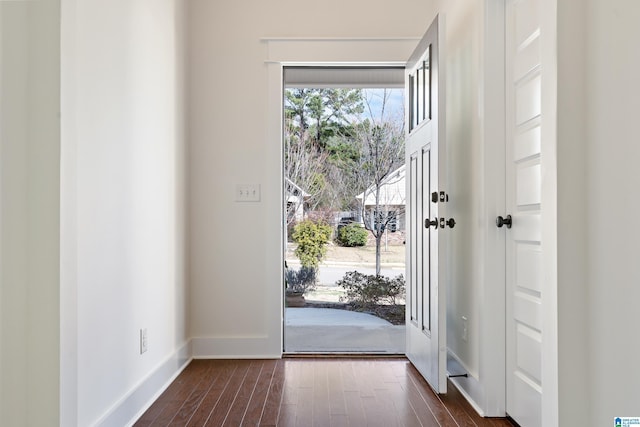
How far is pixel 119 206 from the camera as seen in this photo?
7.16 feet

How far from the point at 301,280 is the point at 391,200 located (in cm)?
115

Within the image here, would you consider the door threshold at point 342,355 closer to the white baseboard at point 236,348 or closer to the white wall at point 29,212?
the white baseboard at point 236,348

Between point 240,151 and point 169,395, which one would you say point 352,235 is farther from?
point 169,395

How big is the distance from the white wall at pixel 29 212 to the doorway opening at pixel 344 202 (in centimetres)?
321

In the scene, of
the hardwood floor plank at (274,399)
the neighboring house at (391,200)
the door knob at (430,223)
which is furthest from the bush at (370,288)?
the door knob at (430,223)

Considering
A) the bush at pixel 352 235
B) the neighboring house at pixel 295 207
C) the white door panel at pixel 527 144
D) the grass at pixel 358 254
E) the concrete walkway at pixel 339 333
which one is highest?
the white door panel at pixel 527 144

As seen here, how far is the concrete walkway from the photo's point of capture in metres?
3.78

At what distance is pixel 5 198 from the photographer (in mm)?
1449

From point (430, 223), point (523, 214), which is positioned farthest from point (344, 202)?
point (523, 214)

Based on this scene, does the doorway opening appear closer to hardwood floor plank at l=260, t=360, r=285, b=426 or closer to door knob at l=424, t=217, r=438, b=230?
hardwood floor plank at l=260, t=360, r=285, b=426

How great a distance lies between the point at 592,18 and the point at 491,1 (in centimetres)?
116

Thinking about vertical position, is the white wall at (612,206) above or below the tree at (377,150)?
below

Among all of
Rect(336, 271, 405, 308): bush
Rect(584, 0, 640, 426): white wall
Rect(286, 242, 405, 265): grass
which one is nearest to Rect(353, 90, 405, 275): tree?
Rect(286, 242, 405, 265): grass

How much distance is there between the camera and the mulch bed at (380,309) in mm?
4621
